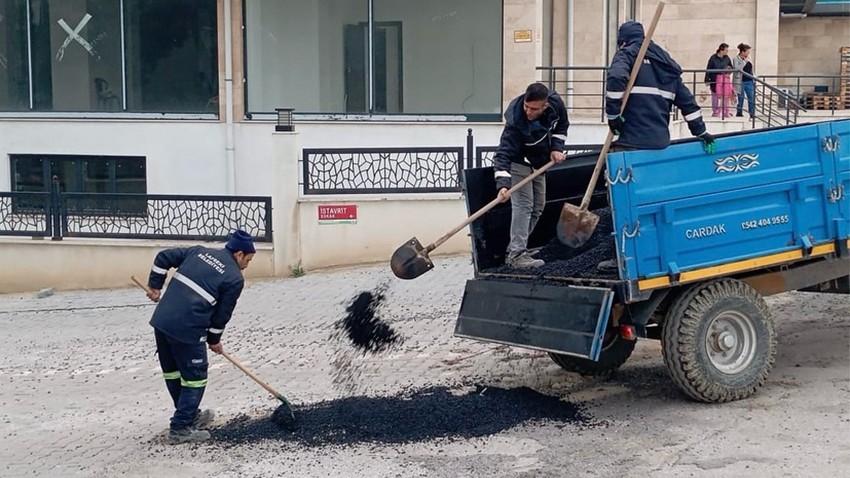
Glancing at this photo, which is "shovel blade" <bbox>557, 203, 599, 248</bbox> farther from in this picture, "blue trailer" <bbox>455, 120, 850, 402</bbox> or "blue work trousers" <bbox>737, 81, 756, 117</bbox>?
"blue work trousers" <bbox>737, 81, 756, 117</bbox>

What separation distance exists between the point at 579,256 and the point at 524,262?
0.41m

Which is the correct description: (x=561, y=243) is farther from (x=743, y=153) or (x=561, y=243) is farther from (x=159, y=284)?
(x=159, y=284)

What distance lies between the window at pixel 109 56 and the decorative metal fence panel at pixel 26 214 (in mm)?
3325

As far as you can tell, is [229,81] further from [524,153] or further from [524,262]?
[524,262]

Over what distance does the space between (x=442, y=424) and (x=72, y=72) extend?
40.5 ft

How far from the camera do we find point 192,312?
7105 millimetres

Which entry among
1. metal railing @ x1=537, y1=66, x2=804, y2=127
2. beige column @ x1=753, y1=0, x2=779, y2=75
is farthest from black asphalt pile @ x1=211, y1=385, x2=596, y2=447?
beige column @ x1=753, y1=0, x2=779, y2=75

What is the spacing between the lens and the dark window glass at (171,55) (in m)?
17.0

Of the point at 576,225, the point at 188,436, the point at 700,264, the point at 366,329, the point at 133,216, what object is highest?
the point at 576,225

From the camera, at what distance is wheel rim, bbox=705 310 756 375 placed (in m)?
7.35

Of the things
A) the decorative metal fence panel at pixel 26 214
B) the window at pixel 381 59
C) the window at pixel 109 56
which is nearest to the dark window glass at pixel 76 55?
the window at pixel 109 56

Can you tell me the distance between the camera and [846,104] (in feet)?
71.3

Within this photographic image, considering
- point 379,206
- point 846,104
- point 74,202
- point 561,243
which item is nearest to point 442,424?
point 561,243

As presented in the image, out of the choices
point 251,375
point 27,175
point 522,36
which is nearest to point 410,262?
point 251,375
